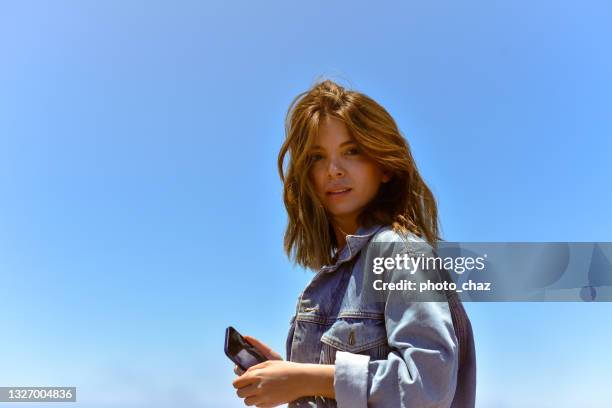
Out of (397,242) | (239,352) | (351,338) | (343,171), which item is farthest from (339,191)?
(239,352)

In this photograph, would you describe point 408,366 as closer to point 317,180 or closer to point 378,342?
point 378,342

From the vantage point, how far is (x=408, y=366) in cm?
223

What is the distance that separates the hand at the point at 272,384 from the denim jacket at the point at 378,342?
140mm

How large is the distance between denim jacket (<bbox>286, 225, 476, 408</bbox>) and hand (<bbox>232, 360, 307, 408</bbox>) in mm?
140

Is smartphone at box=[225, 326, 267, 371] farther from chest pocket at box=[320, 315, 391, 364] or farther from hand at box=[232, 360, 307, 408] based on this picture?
chest pocket at box=[320, 315, 391, 364]

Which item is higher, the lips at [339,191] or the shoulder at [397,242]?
the lips at [339,191]

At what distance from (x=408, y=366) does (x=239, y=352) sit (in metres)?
0.76

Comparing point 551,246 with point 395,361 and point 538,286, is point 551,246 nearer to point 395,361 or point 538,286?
point 538,286

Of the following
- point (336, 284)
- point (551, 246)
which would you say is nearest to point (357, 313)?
point (336, 284)

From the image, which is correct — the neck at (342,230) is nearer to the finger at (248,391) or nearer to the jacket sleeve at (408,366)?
the jacket sleeve at (408,366)

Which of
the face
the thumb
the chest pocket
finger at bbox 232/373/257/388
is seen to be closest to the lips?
the face

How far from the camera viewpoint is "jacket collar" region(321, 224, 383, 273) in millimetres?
2635

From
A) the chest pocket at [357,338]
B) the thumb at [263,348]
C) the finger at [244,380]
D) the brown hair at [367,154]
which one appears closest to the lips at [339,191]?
the brown hair at [367,154]

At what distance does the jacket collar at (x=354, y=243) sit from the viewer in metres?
2.63
